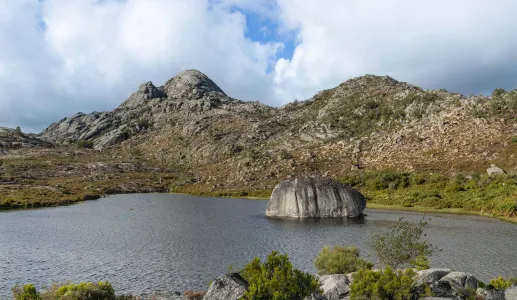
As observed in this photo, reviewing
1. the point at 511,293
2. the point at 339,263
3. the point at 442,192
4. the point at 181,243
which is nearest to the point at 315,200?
the point at 181,243

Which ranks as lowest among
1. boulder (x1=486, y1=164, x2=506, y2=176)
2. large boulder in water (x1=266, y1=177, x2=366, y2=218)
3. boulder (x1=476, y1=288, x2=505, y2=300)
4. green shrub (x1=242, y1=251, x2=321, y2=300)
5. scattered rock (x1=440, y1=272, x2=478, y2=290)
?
boulder (x1=476, y1=288, x2=505, y2=300)

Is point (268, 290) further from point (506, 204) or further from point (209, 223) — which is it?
point (506, 204)

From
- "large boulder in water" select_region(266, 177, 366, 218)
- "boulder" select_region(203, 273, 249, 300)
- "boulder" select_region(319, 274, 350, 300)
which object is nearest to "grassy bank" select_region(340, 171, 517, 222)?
"large boulder in water" select_region(266, 177, 366, 218)

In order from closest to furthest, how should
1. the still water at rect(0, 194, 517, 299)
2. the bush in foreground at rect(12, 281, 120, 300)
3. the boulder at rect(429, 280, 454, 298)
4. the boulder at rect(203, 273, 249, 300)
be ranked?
the boulder at rect(203, 273, 249, 300), the bush in foreground at rect(12, 281, 120, 300), the boulder at rect(429, 280, 454, 298), the still water at rect(0, 194, 517, 299)

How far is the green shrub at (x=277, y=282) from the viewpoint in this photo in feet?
73.5

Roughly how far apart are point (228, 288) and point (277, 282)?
329 centimetres

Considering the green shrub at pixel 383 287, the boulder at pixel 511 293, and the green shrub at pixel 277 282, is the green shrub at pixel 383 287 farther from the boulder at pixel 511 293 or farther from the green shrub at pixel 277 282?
the boulder at pixel 511 293

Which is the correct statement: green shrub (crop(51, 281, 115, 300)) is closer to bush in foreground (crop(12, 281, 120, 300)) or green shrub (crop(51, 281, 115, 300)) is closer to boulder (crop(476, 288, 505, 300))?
bush in foreground (crop(12, 281, 120, 300))

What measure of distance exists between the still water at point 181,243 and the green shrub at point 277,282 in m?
13.3

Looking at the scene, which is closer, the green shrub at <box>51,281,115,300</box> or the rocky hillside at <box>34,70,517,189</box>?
the green shrub at <box>51,281,115,300</box>

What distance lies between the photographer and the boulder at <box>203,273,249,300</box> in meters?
23.6

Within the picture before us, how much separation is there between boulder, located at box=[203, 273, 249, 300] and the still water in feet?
37.2

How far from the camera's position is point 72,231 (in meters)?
62.5

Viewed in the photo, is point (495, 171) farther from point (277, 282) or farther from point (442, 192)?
point (277, 282)
